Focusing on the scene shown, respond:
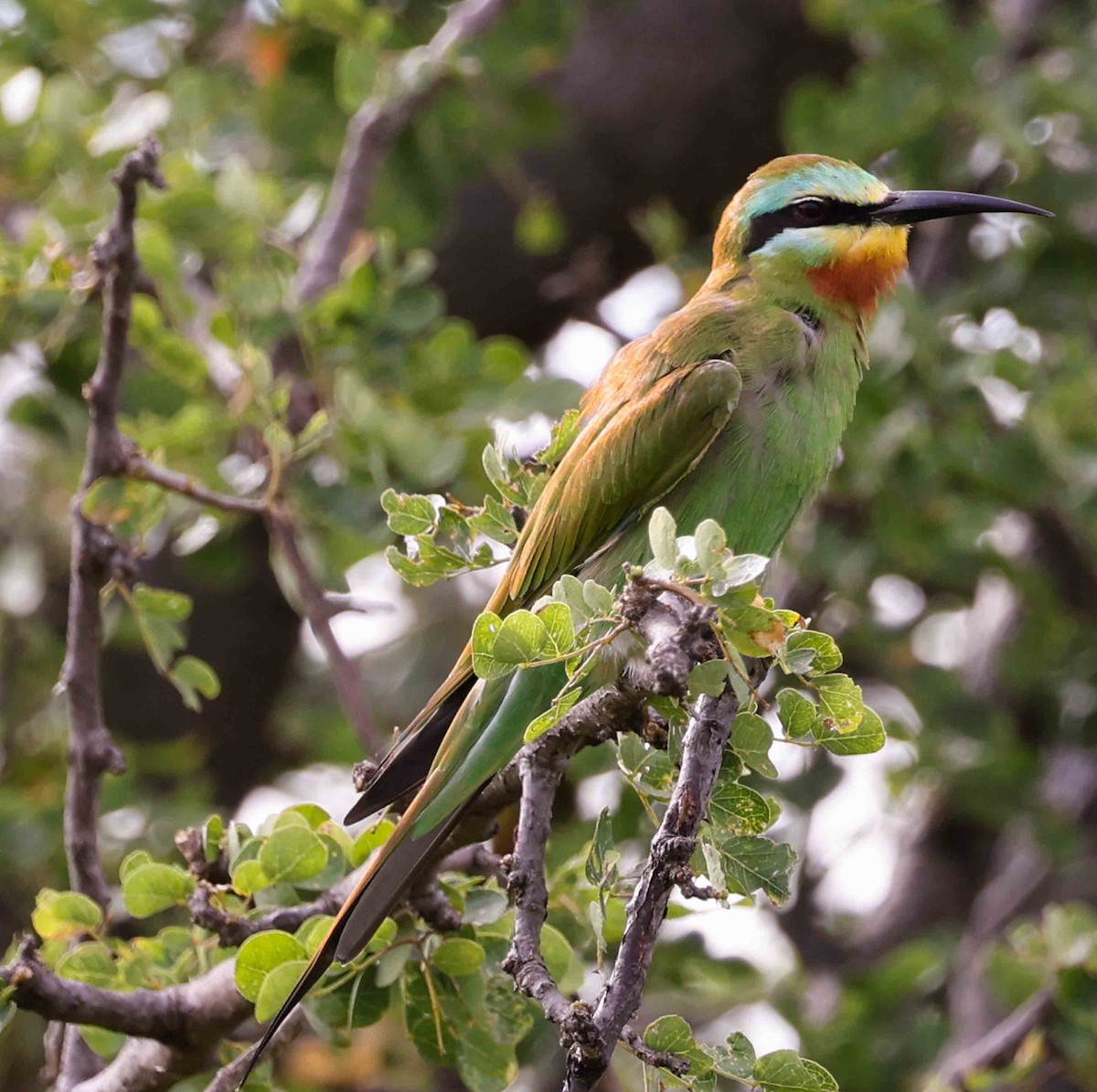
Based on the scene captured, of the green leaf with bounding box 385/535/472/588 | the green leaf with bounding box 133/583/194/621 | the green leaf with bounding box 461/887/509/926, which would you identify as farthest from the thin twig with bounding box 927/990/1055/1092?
the green leaf with bounding box 133/583/194/621

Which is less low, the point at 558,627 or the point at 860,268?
the point at 558,627

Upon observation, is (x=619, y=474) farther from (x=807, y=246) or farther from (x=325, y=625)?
(x=807, y=246)

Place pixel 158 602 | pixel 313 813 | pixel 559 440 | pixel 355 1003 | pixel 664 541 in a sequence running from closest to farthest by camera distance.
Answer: pixel 664 541, pixel 355 1003, pixel 313 813, pixel 559 440, pixel 158 602

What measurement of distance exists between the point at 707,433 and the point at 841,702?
0.71m

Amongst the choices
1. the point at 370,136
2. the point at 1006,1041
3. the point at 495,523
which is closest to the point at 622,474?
the point at 495,523

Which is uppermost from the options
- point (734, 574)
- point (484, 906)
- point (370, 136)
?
point (370, 136)

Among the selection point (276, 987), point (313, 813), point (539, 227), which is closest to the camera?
point (276, 987)

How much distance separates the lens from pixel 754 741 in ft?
4.21

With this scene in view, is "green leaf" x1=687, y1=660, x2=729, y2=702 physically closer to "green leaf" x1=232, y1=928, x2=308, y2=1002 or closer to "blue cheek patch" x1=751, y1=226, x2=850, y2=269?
"green leaf" x1=232, y1=928, x2=308, y2=1002

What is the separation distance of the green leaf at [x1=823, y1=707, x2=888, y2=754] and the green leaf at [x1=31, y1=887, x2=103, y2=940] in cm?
85

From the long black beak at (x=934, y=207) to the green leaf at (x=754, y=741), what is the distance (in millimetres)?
1265

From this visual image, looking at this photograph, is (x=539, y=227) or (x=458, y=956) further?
(x=539, y=227)

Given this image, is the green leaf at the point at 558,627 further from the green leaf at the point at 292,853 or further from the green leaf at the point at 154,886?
the green leaf at the point at 154,886

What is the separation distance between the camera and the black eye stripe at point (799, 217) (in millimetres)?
2328
